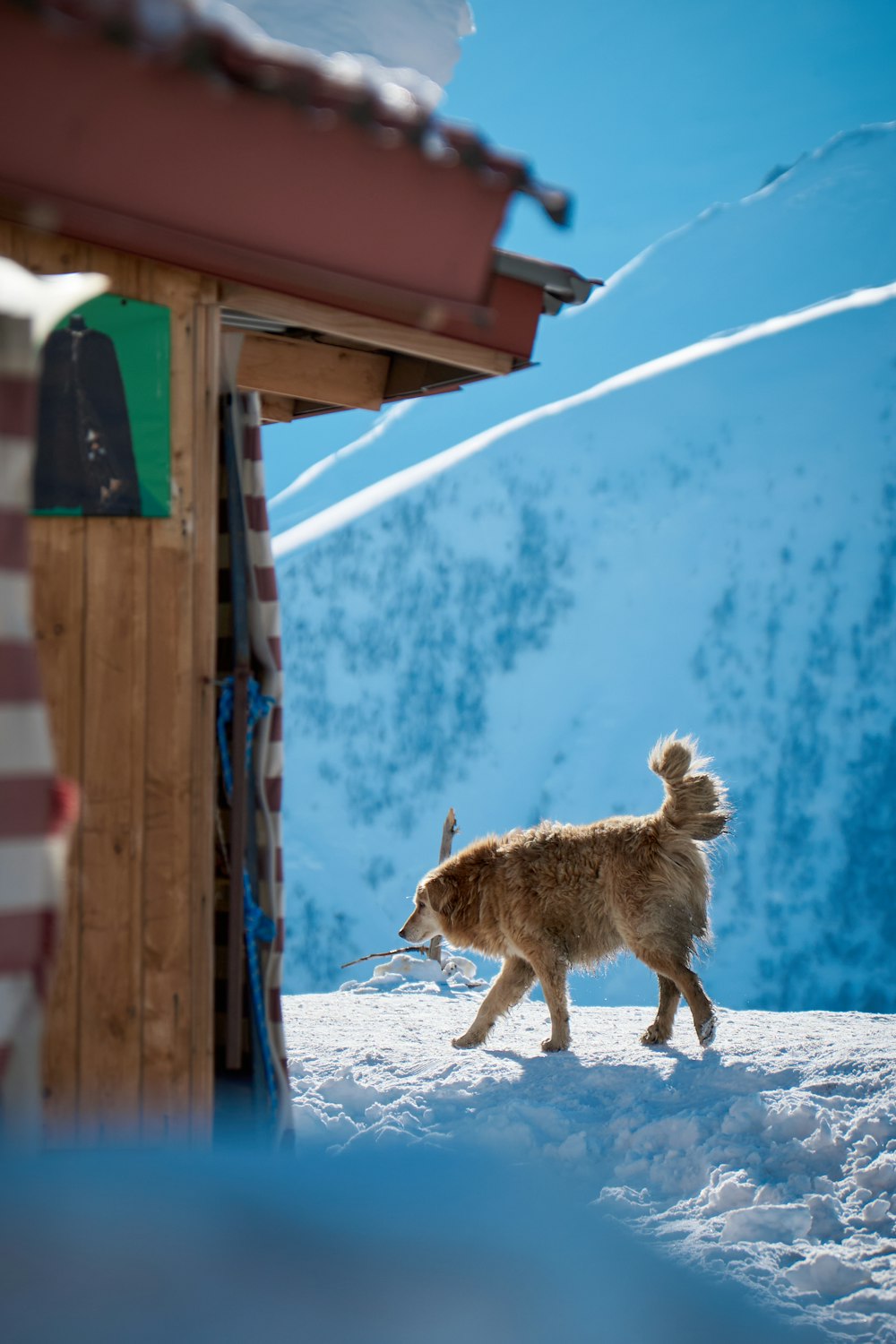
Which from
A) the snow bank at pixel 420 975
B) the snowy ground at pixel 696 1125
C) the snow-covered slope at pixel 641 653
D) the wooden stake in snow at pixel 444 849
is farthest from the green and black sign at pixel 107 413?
the snow-covered slope at pixel 641 653

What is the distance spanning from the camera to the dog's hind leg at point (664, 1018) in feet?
20.3

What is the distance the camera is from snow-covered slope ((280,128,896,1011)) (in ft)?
99.3

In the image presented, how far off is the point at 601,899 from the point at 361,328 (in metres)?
3.73

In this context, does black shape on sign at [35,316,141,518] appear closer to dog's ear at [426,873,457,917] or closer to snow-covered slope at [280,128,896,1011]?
dog's ear at [426,873,457,917]

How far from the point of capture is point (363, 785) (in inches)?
1372

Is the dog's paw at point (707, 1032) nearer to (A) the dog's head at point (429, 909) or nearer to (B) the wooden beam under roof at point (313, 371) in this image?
(A) the dog's head at point (429, 909)

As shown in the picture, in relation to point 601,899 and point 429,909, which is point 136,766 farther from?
point 429,909

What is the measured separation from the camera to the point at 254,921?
3674 millimetres

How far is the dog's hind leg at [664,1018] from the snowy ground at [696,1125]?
0.38 feet

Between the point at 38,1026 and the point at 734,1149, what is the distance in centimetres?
355

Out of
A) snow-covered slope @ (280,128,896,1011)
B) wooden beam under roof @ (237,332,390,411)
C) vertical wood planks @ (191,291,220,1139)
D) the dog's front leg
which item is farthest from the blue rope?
snow-covered slope @ (280,128,896,1011)

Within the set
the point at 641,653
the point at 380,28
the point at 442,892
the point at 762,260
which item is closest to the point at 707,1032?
the point at 442,892

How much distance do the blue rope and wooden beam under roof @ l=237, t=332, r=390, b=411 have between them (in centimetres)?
159

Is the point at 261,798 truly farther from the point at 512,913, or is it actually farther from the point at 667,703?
the point at 667,703
